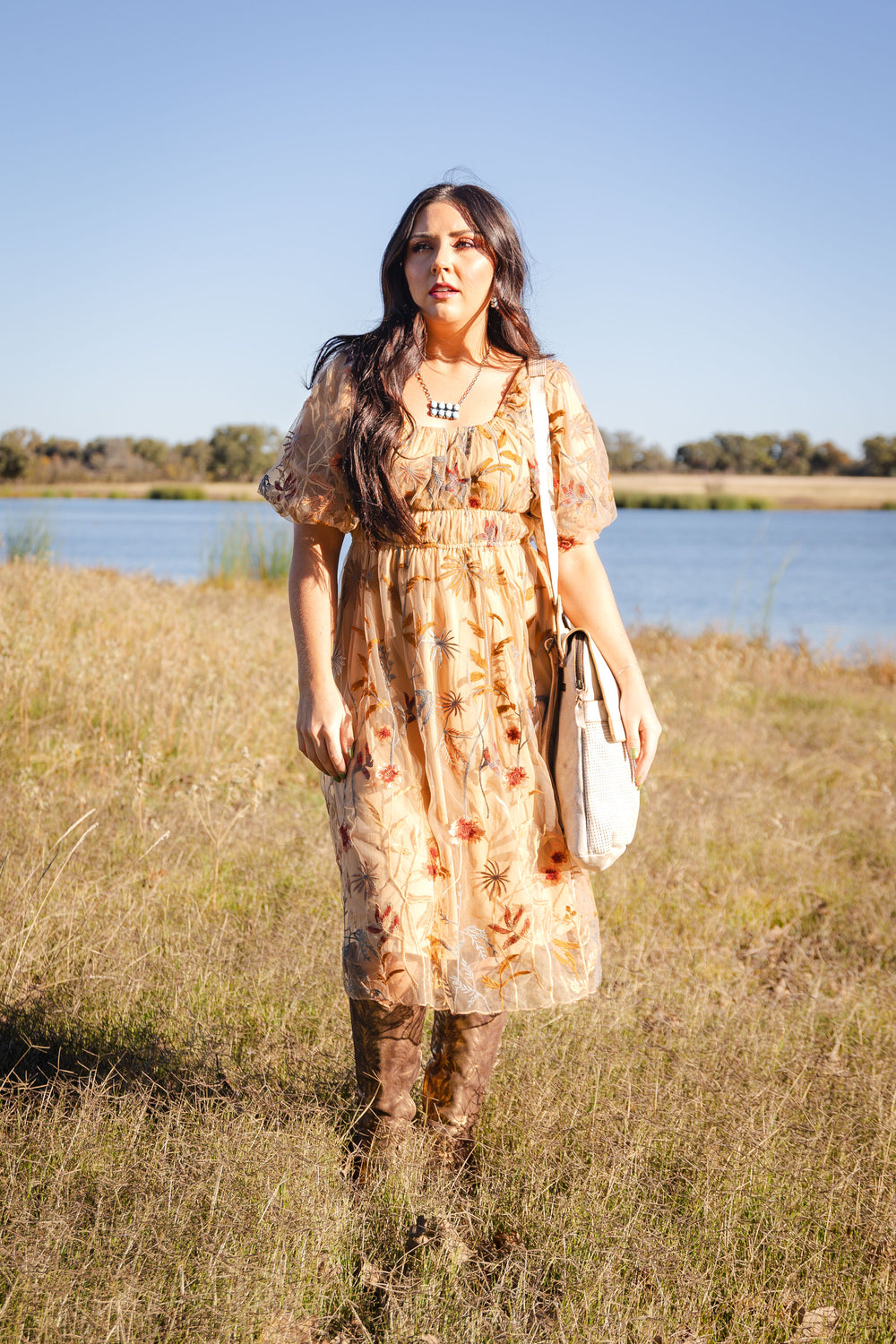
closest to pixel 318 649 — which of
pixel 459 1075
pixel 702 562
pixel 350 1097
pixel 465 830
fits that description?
pixel 465 830

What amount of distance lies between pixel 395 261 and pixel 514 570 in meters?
0.66

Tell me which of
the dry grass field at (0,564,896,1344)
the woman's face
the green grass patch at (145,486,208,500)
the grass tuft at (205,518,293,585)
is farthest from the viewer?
the green grass patch at (145,486,208,500)

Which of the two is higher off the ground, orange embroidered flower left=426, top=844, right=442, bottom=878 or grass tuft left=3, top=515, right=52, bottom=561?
grass tuft left=3, top=515, right=52, bottom=561

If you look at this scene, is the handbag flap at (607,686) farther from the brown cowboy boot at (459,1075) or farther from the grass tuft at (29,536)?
the grass tuft at (29,536)

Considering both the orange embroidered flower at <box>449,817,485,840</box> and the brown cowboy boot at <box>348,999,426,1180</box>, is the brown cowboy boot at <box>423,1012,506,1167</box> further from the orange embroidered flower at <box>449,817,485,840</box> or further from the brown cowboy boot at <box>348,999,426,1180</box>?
the orange embroidered flower at <box>449,817,485,840</box>

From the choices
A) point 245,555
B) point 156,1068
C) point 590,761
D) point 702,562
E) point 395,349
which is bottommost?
point 702,562

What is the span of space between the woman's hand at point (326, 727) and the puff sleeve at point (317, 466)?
12.3 inches

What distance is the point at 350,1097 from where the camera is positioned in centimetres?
214

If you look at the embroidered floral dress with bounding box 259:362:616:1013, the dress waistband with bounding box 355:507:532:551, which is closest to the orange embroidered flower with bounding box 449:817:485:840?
the embroidered floral dress with bounding box 259:362:616:1013

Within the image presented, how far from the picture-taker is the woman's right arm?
174 centimetres

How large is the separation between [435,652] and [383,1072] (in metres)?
0.81

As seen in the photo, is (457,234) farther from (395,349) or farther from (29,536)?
(29,536)

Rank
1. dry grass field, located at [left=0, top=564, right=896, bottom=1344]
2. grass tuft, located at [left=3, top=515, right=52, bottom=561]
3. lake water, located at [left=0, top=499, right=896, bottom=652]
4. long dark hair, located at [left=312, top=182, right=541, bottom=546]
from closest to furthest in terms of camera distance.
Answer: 1. dry grass field, located at [left=0, top=564, right=896, bottom=1344]
2. long dark hair, located at [left=312, top=182, right=541, bottom=546]
3. grass tuft, located at [left=3, top=515, right=52, bottom=561]
4. lake water, located at [left=0, top=499, right=896, bottom=652]

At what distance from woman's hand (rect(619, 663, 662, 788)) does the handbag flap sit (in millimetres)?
59
